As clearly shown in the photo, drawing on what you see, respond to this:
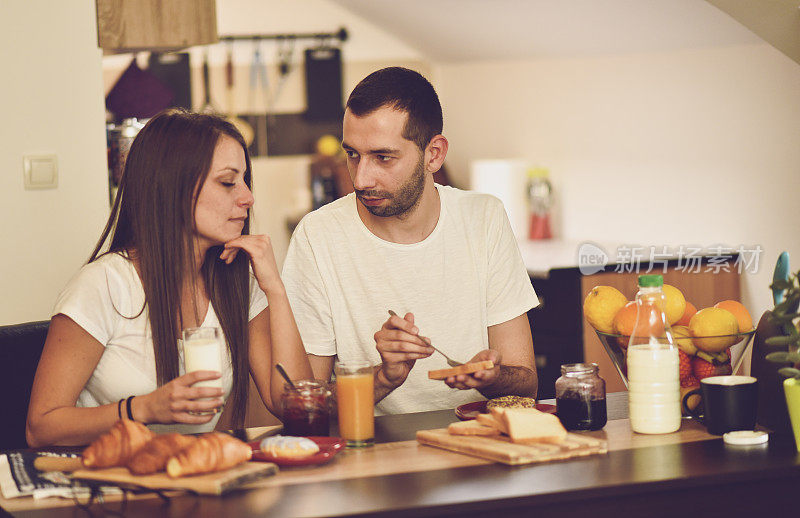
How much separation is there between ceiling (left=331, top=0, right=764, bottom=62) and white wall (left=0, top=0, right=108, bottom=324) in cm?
199

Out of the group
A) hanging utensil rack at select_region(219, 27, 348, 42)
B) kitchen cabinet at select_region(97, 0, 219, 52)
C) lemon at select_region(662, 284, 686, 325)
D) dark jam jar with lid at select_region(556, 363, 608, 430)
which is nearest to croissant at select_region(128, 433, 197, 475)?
dark jam jar with lid at select_region(556, 363, 608, 430)

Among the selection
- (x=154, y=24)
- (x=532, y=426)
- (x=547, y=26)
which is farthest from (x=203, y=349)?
(x=547, y=26)

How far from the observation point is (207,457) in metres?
1.48

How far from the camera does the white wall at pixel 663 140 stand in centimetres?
363

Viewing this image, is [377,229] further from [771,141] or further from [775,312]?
[771,141]

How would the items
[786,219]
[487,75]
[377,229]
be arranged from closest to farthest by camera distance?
[377,229] → [786,219] → [487,75]

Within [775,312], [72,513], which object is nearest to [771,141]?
[775,312]

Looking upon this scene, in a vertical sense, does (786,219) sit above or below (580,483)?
above

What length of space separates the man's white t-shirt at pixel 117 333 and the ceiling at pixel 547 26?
7.82ft

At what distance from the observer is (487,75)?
17.7 feet

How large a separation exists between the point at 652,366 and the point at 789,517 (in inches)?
12.9

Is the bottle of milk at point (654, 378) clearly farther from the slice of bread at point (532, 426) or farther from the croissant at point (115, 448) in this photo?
the croissant at point (115, 448)

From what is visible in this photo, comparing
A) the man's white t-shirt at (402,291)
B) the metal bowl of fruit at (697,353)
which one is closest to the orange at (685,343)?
the metal bowl of fruit at (697,353)

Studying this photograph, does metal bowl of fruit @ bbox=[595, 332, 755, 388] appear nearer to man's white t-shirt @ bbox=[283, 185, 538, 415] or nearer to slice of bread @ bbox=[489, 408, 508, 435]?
slice of bread @ bbox=[489, 408, 508, 435]
